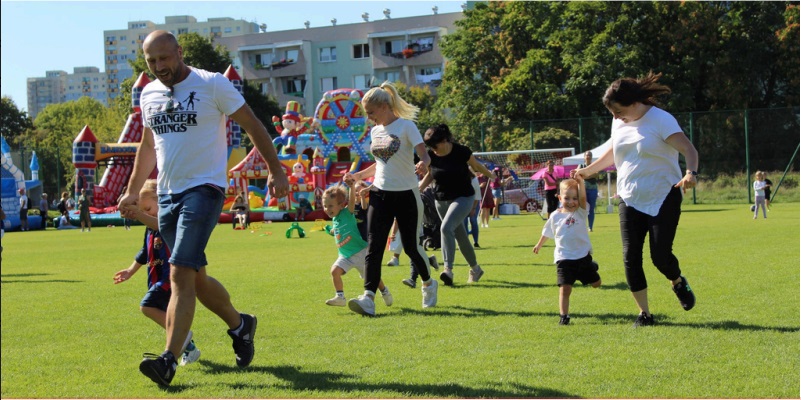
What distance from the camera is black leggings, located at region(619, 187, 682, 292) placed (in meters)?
7.12

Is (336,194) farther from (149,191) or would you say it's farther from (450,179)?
(149,191)

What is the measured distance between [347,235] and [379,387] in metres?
3.90

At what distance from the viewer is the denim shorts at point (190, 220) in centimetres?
539

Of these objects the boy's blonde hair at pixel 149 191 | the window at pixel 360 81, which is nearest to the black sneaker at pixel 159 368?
the boy's blonde hair at pixel 149 191

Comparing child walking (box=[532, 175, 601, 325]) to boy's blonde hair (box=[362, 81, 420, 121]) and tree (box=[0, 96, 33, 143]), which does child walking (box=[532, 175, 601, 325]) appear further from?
tree (box=[0, 96, 33, 143])

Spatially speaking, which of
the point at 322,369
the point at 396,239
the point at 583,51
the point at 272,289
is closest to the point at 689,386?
the point at 322,369

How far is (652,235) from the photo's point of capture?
23.5 ft

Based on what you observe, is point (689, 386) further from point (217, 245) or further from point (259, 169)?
point (259, 169)

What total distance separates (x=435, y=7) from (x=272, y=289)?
74540 millimetres

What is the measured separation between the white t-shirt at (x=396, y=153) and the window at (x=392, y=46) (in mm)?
77567

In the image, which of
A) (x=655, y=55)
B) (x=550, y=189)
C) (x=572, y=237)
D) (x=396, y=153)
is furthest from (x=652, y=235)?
(x=655, y=55)

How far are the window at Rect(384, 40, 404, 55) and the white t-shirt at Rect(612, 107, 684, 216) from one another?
78707 mm

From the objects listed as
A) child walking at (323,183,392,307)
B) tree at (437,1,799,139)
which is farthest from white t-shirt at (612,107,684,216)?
tree at (437,1,799,139)

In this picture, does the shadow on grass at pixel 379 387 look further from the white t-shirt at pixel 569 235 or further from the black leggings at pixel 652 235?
the white t-shirt at pixel 569 235
